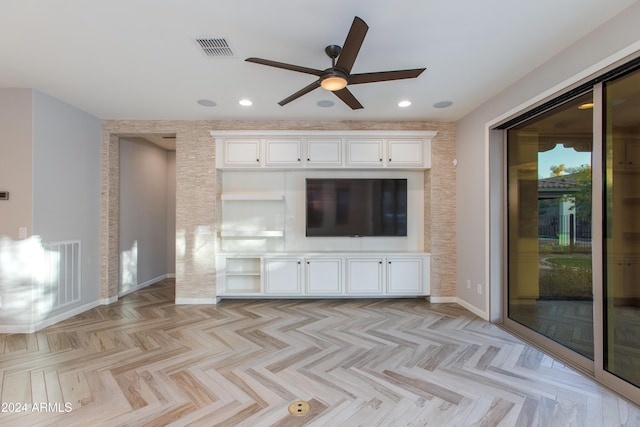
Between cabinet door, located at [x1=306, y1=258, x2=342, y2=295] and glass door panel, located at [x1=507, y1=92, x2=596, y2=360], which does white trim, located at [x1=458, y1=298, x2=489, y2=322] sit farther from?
cabinet door, located at [x1=306, y1=258, x2=342, y2=295]

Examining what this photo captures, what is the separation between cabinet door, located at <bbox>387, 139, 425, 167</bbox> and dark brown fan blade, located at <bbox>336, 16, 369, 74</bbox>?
2.26m

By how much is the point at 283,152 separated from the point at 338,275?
2.01 meters

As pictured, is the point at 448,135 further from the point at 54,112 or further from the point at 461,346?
the point at 54,112

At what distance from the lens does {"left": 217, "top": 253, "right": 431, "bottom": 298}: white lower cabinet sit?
14.5 ft

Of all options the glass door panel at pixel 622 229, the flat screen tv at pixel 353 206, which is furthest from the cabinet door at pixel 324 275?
the glass door panel at pixel 622 229

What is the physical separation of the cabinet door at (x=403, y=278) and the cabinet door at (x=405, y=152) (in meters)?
1.44

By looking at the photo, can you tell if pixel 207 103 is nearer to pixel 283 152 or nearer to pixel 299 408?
pixel 283 152

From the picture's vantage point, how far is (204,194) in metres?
4.43

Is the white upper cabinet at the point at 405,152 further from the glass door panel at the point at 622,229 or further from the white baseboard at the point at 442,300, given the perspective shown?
the glass door panel at the point at 622,229

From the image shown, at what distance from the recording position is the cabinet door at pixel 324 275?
4406 mm

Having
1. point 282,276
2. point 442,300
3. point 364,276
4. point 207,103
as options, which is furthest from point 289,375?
point 207,103

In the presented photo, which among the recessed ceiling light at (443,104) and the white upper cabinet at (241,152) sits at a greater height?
the recessed ceiling light at (443,104)

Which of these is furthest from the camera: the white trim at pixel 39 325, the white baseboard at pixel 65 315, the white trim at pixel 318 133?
the white trim at pixel 318 133

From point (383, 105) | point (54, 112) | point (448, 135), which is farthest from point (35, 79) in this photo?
point (448, 135)
